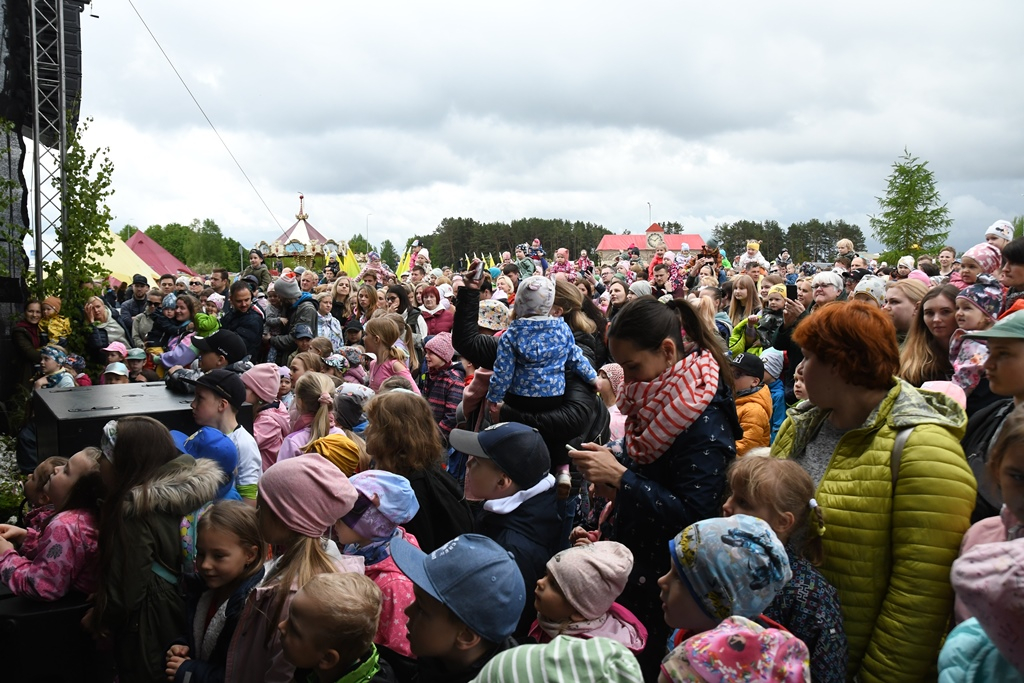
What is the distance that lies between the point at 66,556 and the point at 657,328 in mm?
2889

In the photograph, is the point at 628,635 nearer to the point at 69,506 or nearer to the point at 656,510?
the point at 656,510

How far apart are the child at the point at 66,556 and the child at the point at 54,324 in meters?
7.26

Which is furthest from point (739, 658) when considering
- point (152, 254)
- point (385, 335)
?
point (152, 254)

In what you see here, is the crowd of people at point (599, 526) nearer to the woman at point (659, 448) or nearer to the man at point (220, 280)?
the woman at point (659, 448)

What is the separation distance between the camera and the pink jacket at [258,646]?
2.63 m

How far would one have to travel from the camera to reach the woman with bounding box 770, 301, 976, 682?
2.17 meters

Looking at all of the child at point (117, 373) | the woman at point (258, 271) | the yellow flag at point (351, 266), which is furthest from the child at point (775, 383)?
the yellow flag at point (351, 266)

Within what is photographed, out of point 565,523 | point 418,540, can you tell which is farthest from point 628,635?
point 565,523

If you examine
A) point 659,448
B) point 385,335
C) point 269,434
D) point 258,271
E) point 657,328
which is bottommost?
point 269,434

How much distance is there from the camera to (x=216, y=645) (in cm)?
288

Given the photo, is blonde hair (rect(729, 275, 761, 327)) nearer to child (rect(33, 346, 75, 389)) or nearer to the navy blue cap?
the navy blue cap

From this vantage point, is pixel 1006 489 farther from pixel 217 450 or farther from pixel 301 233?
pixel 301 233

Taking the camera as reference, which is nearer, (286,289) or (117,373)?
(117,373)

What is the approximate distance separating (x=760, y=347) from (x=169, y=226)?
11857cm
